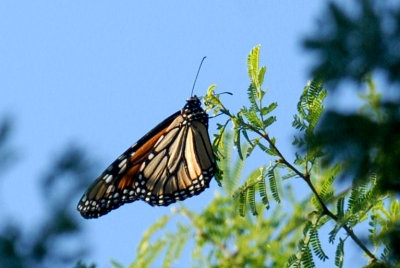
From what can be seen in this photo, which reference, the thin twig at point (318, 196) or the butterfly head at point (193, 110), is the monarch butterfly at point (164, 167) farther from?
the thin twig at point (318, 196)

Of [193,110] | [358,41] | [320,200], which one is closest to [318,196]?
[320,200]

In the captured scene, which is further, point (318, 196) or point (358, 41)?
point (318, 196)

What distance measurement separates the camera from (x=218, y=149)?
4.62 m

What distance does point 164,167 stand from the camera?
19.6ft

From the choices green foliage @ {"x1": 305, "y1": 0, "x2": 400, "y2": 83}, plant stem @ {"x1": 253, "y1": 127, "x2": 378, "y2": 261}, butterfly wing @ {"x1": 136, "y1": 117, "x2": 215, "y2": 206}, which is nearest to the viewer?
green foliage @ {"x1": 305, "y1": 0, "x2": 400, "y2": 83}

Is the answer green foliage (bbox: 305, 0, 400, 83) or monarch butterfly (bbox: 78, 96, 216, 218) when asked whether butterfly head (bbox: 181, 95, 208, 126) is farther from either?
green foliage (bbox: 305, 0, 400, 83)

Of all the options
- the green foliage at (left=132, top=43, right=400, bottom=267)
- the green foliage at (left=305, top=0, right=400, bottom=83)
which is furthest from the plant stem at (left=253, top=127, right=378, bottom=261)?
the green foliage at (left=305, top=0, right=400, bottom=83)

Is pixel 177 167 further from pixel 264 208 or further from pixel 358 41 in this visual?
pixel 358 41

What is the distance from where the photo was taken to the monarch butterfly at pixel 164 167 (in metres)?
5.36

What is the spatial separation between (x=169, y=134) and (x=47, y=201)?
4385 mm

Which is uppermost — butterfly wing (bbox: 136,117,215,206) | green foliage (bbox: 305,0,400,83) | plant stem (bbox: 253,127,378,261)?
butterfly wing (bbox: 136,117,215,206)

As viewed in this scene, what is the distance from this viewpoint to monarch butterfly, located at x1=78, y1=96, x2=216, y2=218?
5355mm

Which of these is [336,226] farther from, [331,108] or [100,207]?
[331,108]

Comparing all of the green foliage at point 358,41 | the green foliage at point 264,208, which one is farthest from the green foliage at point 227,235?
A: the green foliage at point 358,41
